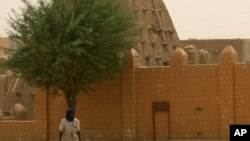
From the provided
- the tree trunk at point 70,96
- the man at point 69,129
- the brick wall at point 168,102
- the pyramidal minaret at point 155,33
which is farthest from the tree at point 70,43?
the man at point 69,129

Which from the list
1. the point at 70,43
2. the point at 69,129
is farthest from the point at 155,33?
the point at 69,129

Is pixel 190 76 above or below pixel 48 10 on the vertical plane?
below

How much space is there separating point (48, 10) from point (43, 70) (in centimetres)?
232

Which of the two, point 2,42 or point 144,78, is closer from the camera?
point 144,78

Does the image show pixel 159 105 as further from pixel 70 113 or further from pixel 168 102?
pixel 70 113

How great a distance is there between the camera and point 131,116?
25359 millimetres

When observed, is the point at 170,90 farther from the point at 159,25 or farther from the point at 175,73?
the point at 159,25

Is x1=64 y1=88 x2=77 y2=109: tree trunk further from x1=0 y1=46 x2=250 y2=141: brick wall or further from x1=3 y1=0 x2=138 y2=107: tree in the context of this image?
x1=0 y1=46 x2=250 y2=141: brick wall

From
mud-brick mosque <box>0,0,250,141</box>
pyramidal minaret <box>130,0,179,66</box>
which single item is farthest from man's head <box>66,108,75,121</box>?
pyramidal minaret <box>130,0,179,66</box>

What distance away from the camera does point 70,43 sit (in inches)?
896

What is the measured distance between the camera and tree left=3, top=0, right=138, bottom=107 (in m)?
22.9

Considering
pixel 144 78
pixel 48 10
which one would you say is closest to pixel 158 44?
pixel 144 78

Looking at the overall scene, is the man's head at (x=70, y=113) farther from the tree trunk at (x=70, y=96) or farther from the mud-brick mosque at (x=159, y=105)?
the mud-brick mosque at (x=159, y=105)

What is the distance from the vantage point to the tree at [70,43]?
22.9 m
